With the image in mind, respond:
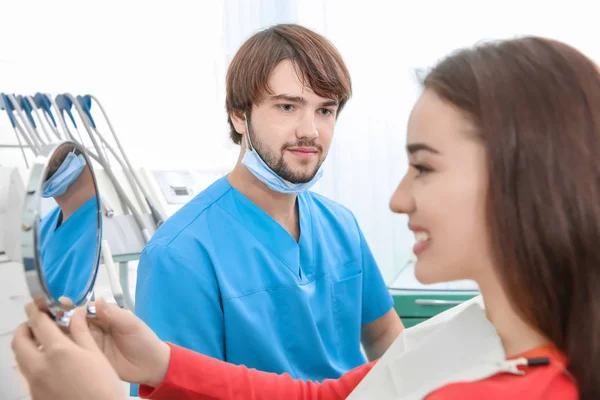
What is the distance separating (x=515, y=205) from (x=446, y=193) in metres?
0.07

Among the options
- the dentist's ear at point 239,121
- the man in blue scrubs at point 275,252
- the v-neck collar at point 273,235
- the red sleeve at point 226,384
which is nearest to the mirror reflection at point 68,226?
the red sleeve at point 226,384

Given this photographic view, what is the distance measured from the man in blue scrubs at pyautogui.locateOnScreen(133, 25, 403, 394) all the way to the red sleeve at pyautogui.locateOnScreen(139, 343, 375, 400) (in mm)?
222

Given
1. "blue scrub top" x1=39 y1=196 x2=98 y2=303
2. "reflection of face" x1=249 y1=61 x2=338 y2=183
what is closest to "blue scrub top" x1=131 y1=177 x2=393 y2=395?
"reflection of face" x1=249 y1=61 x2=338 y2=183

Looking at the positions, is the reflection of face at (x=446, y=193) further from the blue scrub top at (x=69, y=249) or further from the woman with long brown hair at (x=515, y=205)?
the blue scrub top at (x=69, y=249)

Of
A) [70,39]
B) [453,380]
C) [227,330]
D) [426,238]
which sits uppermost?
[70,39]

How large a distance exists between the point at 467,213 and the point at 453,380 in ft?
0.58

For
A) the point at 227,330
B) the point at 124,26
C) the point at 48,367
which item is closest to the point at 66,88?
the point at 124,26

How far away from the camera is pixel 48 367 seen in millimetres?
544

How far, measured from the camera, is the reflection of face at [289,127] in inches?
48.9

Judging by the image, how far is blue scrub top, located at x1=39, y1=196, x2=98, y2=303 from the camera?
605 mm

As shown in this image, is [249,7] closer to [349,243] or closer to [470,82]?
[349,243]

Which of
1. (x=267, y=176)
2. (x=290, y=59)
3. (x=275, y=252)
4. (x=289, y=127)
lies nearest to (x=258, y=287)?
(x=275, y=252)

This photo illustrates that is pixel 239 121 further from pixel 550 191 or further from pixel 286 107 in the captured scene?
pixel 550 191

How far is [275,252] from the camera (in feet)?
3.99
